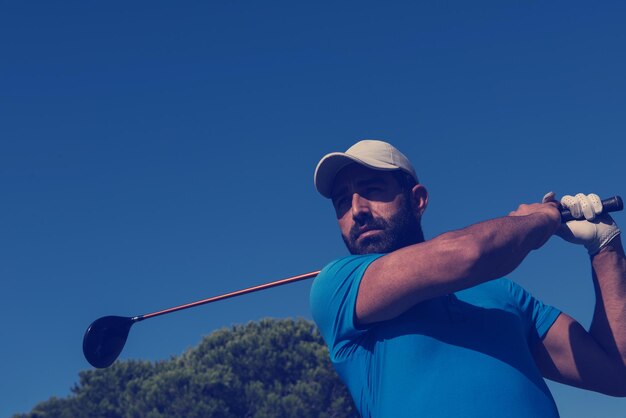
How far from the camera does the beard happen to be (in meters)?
3.90

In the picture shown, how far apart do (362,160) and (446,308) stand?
3.02ft

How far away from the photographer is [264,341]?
3412 centimetres

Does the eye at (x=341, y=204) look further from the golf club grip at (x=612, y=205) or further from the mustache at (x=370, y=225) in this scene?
the golf club grip at (x=612, y=205)

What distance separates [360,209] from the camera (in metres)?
3.97

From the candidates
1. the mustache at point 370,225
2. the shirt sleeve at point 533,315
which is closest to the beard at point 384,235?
the mustache at point 370,225

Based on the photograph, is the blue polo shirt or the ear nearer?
the blue polo shirt

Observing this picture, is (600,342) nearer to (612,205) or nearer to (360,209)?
(612,205)

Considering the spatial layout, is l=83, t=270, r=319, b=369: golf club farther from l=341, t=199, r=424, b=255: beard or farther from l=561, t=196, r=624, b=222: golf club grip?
l=561, t=196, r=624, b=222: golf club grip

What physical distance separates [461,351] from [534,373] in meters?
0.45

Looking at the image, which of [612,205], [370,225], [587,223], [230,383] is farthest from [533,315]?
[230,383]

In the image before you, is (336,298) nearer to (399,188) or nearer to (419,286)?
(419,286)

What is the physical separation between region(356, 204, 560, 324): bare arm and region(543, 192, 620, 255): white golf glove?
67cm

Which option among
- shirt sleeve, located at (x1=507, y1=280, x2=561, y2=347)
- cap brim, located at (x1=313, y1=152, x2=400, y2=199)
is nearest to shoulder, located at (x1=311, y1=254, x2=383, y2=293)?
cap brim, located at (x1=313, y1=152, x2=400, y2=199)

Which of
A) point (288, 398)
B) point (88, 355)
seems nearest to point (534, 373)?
point (88, 355)
